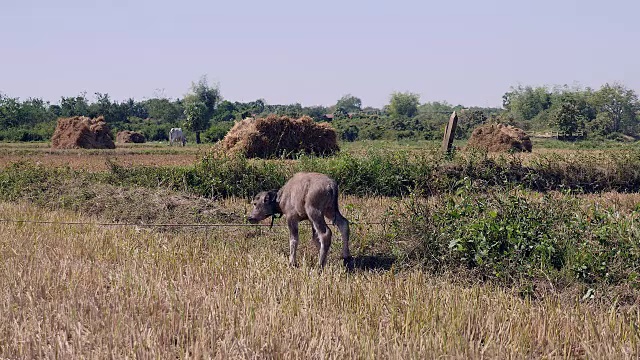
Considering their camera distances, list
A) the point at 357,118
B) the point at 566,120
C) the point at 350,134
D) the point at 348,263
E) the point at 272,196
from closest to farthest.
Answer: the point at 348,263, the point at 272,196, the point at 566,120, the point at 350,134, the point at 357,118

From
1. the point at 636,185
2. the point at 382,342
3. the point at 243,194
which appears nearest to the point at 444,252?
the point at 382,342

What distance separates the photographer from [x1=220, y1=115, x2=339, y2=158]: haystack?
66.7ft

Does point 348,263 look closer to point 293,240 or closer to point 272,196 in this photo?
point 293,240

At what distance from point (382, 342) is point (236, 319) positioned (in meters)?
1.22

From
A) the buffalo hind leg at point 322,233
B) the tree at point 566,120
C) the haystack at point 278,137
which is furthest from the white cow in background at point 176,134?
the buffalo hind leg at point 322,233

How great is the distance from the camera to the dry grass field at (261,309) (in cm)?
477

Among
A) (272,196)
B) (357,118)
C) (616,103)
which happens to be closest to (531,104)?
(616,103)

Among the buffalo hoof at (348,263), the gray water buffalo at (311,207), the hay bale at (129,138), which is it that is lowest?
the buffalo hoof at (348,263)

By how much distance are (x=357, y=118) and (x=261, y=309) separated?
4626 centimetres

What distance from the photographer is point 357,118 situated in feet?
168

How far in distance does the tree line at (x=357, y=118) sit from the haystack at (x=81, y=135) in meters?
8.09

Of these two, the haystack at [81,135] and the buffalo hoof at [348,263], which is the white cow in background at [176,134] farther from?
the buffalo hoof at [348,263]

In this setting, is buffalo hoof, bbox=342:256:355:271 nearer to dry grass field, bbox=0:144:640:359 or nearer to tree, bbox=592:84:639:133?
dry grass field, bbox=0:144:640:359

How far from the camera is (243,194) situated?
1291 cm
